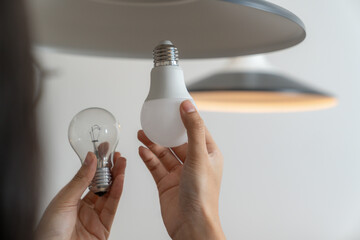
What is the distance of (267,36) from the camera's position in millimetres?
569

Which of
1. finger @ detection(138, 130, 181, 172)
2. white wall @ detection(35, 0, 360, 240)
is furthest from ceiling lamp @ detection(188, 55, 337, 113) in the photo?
white wall @ detection(35, 0, 360, 240)

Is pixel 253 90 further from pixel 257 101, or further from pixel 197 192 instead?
pixel 197 192

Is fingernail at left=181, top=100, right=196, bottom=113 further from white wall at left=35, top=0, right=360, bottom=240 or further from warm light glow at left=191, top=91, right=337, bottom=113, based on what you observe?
→ white wall at left=35, top=0, right=360, bottom=240

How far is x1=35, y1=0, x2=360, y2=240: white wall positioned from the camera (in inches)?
80.0

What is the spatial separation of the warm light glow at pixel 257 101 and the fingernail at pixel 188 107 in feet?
1.62

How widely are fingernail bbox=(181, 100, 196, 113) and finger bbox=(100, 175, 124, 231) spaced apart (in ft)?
0.92

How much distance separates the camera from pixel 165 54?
554 millimetres

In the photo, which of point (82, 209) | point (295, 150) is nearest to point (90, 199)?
point (82, 209)

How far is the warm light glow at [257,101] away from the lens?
3.48 feet

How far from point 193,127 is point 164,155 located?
0.98ft

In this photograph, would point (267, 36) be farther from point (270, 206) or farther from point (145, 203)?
point (270, 206)

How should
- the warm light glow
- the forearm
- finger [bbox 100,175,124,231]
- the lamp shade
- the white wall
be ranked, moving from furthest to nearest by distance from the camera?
the white wall → the warm light glow → finger [bbox 100,175,124,231] → the forearm → the lamp shade

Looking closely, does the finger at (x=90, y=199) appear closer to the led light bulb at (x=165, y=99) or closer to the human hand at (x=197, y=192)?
the human hand at (x=197, y=192)

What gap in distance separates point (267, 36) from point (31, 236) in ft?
1.28
